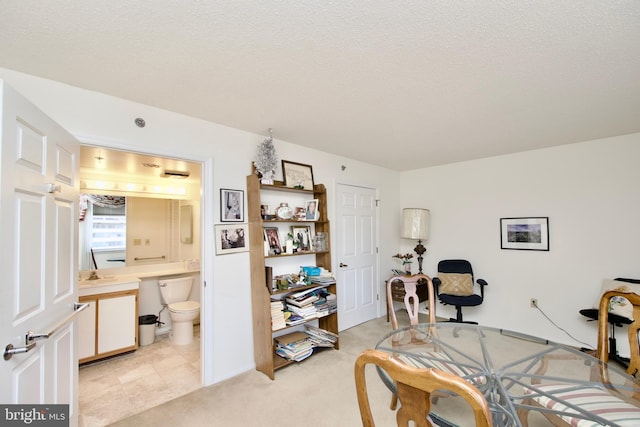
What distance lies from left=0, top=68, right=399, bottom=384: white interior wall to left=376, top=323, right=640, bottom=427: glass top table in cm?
146

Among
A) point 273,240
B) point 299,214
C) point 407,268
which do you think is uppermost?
point 299,214

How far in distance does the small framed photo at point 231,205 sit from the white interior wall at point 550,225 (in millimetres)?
3133

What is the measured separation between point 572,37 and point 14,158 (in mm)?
2710

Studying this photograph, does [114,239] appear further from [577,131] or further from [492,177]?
[577,131]

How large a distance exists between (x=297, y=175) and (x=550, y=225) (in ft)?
10.4

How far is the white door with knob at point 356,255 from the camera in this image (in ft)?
12.4

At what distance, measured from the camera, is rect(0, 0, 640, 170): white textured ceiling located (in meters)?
1.27

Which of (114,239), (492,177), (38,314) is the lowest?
(38,314)

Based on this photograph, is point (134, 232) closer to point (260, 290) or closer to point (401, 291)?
point (260, 290)

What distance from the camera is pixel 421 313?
177 inches

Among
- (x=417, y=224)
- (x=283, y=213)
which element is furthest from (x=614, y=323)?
(x=283, y=213)

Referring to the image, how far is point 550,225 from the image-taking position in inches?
136

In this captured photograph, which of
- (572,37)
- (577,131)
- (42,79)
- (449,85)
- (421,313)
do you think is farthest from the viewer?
(421,313)

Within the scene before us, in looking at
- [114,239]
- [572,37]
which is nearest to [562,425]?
[572,37]
